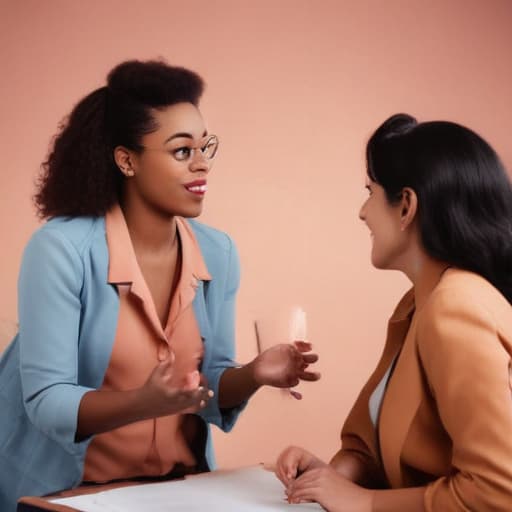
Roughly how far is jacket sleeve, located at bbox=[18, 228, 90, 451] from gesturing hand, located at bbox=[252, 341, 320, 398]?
11.9 inches

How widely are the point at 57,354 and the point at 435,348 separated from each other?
657mm

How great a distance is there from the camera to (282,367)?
1568 millimetres

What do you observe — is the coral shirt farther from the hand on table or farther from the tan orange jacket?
the tan orange jacket

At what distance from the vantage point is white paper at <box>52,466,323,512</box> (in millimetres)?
1160

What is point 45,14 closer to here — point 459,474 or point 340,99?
point 340,99

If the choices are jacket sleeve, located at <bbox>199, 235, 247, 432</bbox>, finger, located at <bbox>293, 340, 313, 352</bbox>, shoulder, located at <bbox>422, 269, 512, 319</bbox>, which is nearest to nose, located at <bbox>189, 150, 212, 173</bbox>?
jacket sleeve, located at <bbox>199, 235, 247, 432</bbox>

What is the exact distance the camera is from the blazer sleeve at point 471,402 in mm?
1037

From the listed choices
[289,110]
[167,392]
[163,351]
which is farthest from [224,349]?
[289,110]

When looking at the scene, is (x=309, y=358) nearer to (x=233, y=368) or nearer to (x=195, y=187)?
(x=233, y=368)

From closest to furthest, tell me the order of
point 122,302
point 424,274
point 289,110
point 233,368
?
point 424,274 < point 122,302 < point 233,368 < point 289,110

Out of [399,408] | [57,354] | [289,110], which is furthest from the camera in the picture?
[289,110]

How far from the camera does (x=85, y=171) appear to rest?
1.66m

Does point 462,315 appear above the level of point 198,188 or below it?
below

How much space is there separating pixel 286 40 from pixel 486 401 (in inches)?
81.5
